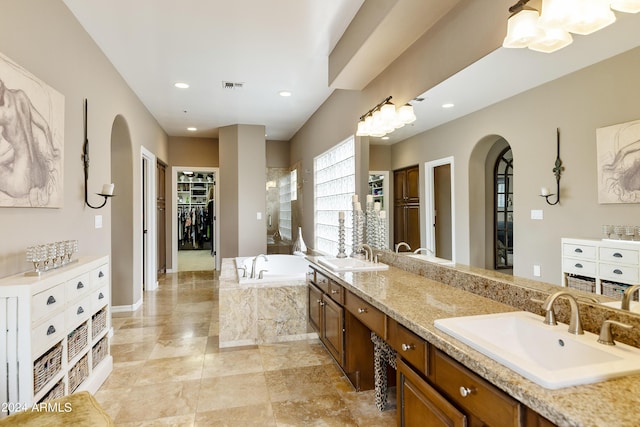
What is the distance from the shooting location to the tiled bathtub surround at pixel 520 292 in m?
1.14

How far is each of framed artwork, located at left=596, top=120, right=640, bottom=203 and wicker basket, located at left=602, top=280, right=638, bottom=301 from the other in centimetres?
29

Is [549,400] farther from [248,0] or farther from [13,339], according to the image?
[248,0]

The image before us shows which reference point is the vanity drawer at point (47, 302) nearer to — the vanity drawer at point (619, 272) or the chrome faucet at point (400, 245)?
the chrome faucet at point (400, 245)

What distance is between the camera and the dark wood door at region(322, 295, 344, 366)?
93.4 inches

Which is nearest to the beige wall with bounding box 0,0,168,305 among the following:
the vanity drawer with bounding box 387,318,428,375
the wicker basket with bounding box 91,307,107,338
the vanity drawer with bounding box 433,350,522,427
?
the wicker basket with bounding box 91,307,107,338

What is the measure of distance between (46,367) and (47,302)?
1.08 ft

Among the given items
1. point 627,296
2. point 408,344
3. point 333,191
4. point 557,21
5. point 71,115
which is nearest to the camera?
point 627,296

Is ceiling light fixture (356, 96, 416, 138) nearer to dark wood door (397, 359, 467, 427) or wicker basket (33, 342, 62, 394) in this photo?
dark wood door (397, 359, 467, 427)

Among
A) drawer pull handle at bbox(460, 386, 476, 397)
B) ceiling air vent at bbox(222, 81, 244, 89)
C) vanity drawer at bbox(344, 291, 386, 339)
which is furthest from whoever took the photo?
ceiling air vent at bbox(222, 81, 244, 89)

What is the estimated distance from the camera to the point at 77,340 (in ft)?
7.00

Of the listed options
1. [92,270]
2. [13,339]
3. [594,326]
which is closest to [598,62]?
[594,326]

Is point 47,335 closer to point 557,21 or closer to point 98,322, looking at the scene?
point 98,322

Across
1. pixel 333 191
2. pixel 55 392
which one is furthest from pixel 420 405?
pixel 333 191

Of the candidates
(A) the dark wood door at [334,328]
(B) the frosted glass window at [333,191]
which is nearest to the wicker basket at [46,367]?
(A) the dark wood door at [334,328]
